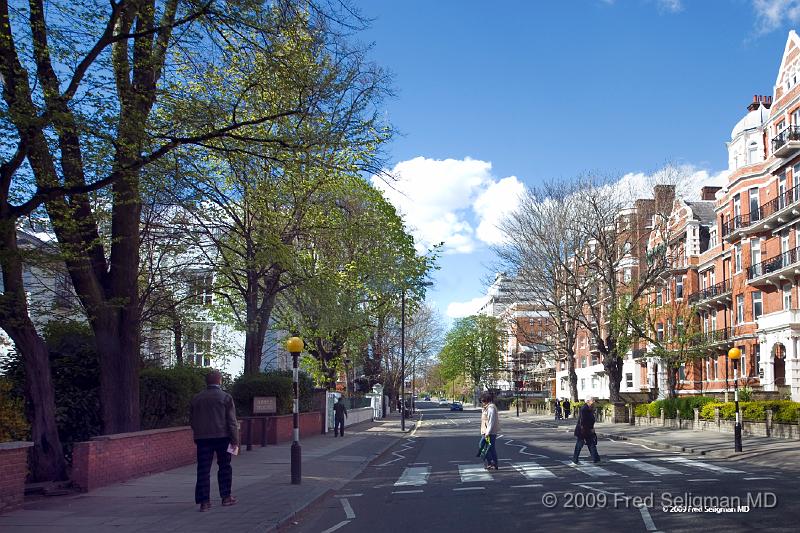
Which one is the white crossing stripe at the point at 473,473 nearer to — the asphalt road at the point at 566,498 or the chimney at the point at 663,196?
the asphalt road at the point at 566,498

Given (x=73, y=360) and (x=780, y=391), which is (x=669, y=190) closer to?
(x=780, y=391)

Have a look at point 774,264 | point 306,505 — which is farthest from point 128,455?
point 774,264

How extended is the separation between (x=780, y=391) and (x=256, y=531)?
34382mm

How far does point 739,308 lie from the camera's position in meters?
47.9

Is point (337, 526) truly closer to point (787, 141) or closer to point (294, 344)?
point (294, 344)

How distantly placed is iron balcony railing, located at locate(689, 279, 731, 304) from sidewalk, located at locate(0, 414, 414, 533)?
1497 inches

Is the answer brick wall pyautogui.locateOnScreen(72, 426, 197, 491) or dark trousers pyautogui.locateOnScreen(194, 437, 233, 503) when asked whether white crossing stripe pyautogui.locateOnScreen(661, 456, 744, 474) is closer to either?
dark trousers pyautogui.locateOnScreen(194, 437, 233, 503)

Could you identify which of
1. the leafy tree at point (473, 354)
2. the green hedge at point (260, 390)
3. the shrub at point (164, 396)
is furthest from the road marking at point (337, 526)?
the leafy tree at point (473, 354)

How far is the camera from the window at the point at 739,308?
4725cm

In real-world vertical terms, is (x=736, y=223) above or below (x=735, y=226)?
above

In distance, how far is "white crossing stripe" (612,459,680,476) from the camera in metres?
16.3

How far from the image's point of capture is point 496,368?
113 meters

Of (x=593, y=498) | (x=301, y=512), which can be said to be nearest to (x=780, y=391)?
(x=593, y=498)

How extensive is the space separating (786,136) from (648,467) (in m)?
28.2
